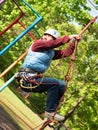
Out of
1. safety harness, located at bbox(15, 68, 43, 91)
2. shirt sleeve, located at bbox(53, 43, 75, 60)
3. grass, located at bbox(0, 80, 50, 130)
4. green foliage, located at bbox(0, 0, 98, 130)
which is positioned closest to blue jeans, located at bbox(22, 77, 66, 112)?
safety harness, located at bbox(15, 68, 43, 91)

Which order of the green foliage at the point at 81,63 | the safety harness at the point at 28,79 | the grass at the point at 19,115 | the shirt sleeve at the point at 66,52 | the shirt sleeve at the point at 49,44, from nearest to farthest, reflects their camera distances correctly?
1. the shirt sleeve at the point at 49,44
2. the safety harness at the point at 28,79
3. the shirt sleeve at the point at 66,52
4. the grass at the point at 19,115
5. the green foliage at the point at 81,63

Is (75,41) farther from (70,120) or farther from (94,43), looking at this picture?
(70,120)

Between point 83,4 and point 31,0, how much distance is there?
6.34 meters

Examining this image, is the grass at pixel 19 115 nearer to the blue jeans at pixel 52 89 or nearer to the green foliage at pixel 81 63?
the blue jeans at pixel 52 89

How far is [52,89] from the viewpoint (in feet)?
23.1

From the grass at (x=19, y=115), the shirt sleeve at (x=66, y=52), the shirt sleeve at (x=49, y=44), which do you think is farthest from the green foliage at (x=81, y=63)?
the shirt sleeve at (x=49, y=44)

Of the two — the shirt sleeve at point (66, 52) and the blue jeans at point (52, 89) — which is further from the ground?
the shirt sleeve at point (66, 52)

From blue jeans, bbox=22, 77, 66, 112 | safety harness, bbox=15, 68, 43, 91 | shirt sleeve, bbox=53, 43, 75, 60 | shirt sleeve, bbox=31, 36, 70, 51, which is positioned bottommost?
blue jeans, bbox=22, 77, 66, 112

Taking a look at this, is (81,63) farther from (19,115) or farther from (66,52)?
(66,52)

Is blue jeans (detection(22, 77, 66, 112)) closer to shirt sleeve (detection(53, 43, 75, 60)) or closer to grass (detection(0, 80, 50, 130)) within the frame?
shirt sleeve (detection(53, 43, 75, 60))

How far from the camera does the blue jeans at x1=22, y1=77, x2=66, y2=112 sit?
7020 mm

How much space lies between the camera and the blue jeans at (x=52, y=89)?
7.02m

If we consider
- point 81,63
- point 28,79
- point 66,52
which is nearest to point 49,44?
point 66,52

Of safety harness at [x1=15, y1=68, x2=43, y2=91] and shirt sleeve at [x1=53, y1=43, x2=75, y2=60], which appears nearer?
safety harness at [x1=15, y1=68, x2=43, y2=91]
